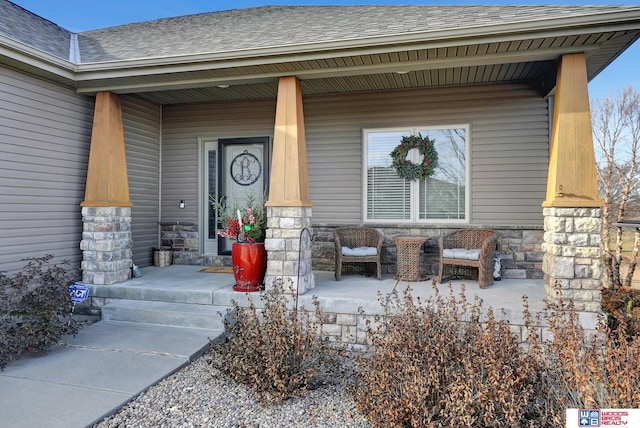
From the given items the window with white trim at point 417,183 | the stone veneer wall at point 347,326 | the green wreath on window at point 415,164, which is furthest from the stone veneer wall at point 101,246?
the green wreath on window at point 415,164

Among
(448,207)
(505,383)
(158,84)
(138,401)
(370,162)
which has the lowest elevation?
(138,401)

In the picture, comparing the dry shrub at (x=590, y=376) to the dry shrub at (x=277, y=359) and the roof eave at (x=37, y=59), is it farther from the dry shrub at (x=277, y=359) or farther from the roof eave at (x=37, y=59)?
the roof eave at (x=37, y=59)

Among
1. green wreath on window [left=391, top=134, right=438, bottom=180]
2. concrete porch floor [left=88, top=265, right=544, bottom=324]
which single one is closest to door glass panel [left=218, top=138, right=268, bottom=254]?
concrete porch floor [left=88, top=265, right=544, bottom=324]

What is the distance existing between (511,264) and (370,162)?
92.6 inches

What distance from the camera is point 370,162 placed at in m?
5.96

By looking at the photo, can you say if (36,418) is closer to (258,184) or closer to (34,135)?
(34,135)

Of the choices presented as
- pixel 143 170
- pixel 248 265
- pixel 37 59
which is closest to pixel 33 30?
pixel 37 59

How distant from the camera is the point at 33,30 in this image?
16.9 ft

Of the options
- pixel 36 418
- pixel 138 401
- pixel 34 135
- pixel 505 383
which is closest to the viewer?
pixel 505 383

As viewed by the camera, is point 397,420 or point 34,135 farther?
point 34,135

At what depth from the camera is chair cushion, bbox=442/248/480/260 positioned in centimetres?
487

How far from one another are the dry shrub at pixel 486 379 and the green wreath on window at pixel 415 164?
308cm

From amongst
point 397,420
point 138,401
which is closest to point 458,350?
point 397,420

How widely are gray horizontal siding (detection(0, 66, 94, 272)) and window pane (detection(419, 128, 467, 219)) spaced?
179 inches
